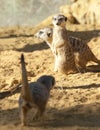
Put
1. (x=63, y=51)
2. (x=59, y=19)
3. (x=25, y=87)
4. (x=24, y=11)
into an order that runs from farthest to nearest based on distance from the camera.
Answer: (x=24, y=11), (x=63, y=51), (x=59, y=19), (x=25, y=87)

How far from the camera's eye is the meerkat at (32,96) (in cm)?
438

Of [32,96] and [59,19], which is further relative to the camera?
[59,19]

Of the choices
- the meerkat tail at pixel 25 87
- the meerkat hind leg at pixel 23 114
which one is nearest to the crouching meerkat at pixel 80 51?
the meerkat hind leg at pixel 23 114

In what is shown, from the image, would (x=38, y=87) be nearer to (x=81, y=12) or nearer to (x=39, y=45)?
(x=39, y=45)

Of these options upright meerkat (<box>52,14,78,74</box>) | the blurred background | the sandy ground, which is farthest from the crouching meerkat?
the blurred background

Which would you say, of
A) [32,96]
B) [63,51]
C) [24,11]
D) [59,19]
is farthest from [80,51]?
[24,11]

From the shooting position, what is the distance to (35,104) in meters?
4.64

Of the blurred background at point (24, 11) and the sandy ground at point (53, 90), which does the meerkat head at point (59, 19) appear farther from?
the blurred background at point (24, 11)

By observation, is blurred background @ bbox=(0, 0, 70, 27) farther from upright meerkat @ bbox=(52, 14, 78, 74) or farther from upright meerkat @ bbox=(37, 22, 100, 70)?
upright meerkat @ bbox=(52, 14, 78, 74)

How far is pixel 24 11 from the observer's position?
971cm

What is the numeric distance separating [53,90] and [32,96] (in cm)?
119

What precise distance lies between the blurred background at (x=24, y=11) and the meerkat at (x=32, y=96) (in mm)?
4640

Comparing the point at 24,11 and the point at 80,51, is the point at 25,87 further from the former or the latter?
the point at 24,11

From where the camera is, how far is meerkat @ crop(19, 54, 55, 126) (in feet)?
14.4
